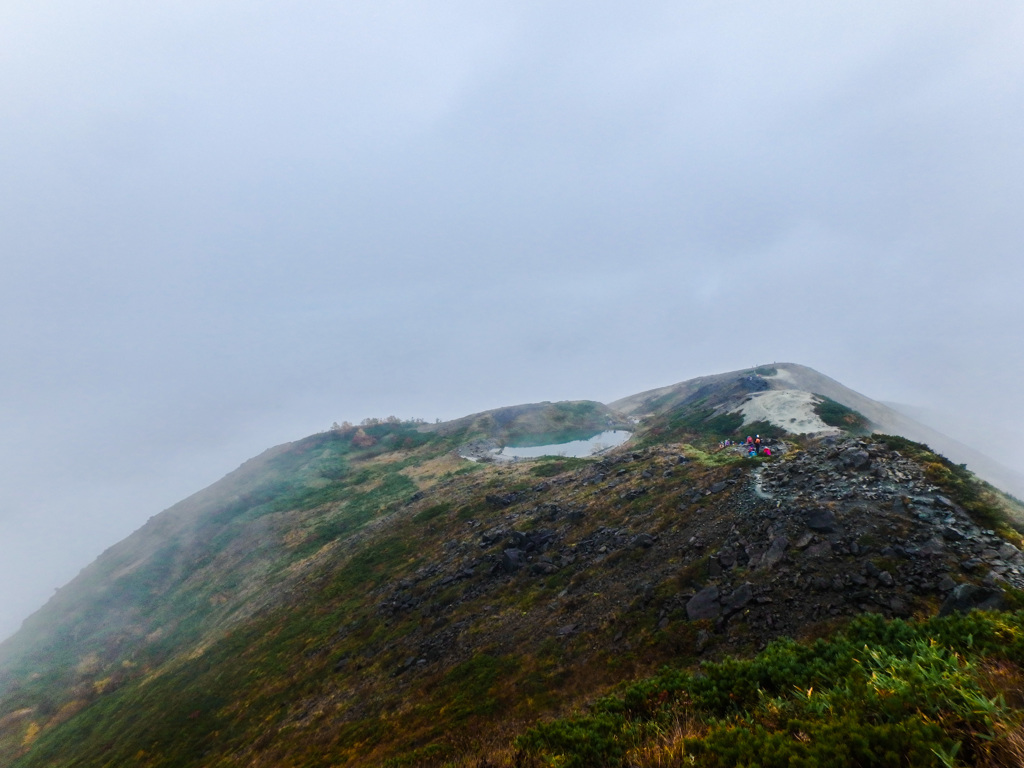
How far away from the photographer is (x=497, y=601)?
25.2 meters

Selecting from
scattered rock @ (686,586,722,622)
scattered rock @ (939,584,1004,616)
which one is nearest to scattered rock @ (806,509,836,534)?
scattered rock @ (686,586,722,622)

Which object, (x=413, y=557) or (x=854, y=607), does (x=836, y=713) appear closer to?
(x=854, y=607)

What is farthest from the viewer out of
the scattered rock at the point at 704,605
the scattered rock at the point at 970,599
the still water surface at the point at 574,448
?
the still water surface at the point at 574,448

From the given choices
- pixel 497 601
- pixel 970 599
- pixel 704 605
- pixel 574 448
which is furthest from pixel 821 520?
pixel 574 448

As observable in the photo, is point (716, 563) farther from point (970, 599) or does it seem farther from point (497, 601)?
point (497, 601)

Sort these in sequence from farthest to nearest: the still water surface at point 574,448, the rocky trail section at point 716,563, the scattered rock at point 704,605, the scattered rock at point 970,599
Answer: the still water surface at point 574,448 → the scattered rock at point 704,605 → the rocky trail section at point 716,563 → the scattered rock at point 970,599

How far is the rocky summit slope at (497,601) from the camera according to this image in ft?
50.2

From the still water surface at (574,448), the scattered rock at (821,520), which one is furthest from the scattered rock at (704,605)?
the still water surface at (574,448)

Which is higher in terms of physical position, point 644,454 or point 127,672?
point 644,454

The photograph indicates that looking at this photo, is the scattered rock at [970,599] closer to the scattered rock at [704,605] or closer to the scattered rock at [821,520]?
the scattered rock at [821,520]

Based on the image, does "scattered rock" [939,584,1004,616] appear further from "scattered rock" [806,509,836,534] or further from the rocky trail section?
"scattered rock" [806,509,836,534]

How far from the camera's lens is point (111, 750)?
28.2 m

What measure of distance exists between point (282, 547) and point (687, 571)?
172 feet

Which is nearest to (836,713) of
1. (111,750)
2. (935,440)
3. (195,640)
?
(111,750)
